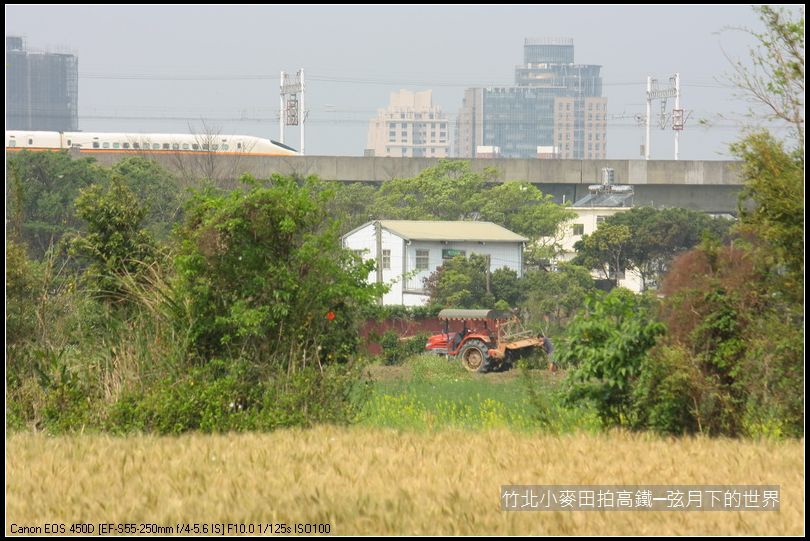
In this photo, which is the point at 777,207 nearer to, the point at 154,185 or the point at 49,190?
the point at 154,185

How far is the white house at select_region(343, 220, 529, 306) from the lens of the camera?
56469mm

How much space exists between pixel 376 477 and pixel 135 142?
71400 millimetres

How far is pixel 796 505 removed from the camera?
7.73m

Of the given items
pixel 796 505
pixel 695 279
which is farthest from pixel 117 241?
pixel 796 505

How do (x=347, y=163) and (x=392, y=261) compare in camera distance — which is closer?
(x=392, y=261)

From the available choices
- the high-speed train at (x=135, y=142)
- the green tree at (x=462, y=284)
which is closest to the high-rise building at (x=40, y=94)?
the high-speed train at (x=135, y=142)

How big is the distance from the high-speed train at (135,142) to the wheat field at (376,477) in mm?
64600

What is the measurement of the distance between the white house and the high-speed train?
1879 cm

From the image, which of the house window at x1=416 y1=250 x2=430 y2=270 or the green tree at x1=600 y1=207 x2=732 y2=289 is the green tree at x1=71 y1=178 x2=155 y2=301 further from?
the green tree at x1=600 y1=207 x2=732 y2=289

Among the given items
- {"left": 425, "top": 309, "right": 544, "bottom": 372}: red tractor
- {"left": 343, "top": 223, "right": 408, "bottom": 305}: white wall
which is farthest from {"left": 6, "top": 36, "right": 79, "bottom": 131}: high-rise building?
{"left": 425, "top": 309, "right": 544, "bottom": 372}: red tractor

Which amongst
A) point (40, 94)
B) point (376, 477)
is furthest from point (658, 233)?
point (40, 94)

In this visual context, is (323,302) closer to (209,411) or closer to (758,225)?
(209,411)

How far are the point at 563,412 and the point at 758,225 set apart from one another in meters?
3.21

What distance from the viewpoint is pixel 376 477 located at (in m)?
8.70
